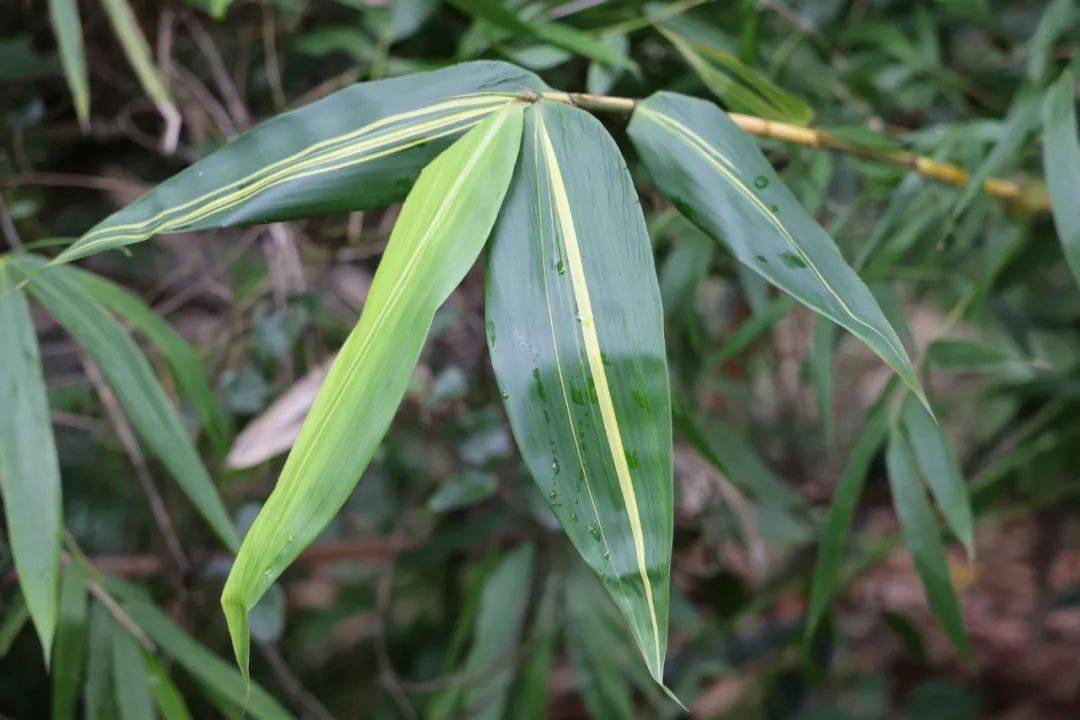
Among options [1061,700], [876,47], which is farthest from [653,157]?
[1061,700]

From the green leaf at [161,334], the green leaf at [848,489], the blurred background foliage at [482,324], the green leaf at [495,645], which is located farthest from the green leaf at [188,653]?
the green leaf at [848,489]

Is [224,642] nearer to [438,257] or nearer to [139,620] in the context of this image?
[139,620]

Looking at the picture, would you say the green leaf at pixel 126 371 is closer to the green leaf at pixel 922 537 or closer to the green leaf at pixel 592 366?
the green leaf at pixel 592 366

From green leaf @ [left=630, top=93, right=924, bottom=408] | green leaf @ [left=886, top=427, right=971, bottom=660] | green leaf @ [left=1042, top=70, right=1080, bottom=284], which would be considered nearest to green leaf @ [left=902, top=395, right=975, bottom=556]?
green leaf @ [left=886, top=427, right=971, bottom=660]

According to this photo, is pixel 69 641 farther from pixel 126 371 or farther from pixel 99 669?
pixel 126 371

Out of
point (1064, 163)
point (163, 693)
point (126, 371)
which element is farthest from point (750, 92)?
point (163, 693)

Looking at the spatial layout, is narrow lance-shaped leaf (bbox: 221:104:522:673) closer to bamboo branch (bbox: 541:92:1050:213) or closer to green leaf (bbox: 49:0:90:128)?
bamboo branch (bbox: 541:92:1050:213)
